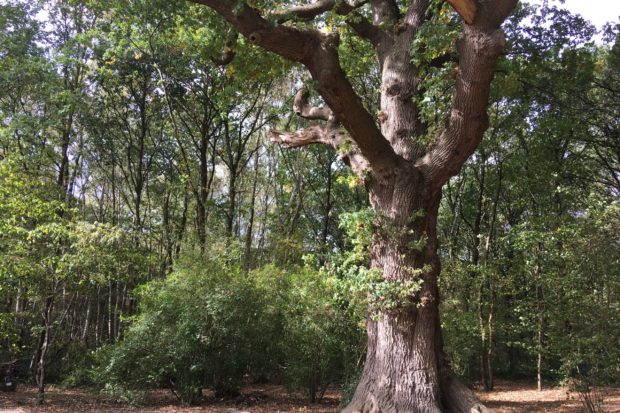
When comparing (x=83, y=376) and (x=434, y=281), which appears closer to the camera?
(x=434, y=281)

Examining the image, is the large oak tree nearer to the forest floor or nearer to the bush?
the bush

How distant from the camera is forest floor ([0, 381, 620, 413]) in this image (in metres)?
8.76

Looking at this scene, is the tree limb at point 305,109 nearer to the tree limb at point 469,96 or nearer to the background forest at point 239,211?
the background forest at point 239,211

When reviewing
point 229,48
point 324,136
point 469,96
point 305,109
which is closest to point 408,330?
point 469,96

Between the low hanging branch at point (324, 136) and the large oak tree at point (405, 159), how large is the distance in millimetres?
29

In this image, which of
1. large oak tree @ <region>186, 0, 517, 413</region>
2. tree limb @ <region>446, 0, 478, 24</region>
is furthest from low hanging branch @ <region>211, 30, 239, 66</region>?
tree limb @ <region>446, 0, 478, 24</region>

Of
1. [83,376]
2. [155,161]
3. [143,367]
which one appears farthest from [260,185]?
[143,367]

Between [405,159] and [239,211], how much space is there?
17.2 meters

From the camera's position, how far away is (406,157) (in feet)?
23.0

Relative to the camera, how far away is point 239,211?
2317 centimetres

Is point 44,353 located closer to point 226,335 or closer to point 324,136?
point 226,335

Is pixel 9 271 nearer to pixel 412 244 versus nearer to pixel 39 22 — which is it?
pixel 412 244

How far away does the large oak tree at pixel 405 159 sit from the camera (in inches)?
219

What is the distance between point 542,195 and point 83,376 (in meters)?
16.1
